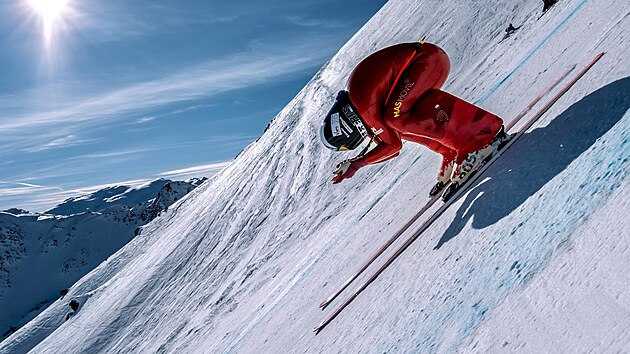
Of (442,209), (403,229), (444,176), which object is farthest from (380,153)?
(442,209)

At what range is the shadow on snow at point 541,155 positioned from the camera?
1.99 metres

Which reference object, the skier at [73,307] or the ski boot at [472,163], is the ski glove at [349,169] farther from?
the skier at [73,307]

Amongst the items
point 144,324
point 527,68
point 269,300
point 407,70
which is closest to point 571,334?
point 407,70

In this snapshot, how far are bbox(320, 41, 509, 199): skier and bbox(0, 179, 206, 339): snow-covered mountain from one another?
157 metres

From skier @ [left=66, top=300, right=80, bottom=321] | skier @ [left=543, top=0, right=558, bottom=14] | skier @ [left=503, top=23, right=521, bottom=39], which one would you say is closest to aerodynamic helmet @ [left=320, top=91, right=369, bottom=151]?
skier @ [left=543, top=0, right=558, bottom=14]

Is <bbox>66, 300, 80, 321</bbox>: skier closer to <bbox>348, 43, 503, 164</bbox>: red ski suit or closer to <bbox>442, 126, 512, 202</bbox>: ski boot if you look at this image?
<bbox>348, 43, 503, 164</bbox>: red ski suit

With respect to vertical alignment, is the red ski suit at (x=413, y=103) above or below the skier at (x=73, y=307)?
below

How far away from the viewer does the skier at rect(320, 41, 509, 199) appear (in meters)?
2.95

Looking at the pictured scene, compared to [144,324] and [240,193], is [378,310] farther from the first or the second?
[240,193]

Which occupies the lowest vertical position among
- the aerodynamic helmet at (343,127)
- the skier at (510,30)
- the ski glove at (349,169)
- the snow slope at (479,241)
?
the snow slope at (479,241)

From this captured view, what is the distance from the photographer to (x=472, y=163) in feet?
9.63

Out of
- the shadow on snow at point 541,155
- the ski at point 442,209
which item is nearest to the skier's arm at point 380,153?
the ski at point 442,209

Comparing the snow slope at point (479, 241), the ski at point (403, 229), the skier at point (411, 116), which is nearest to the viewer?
the snow slope at point (479, 241)

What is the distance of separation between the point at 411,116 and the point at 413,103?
0.10 meters
